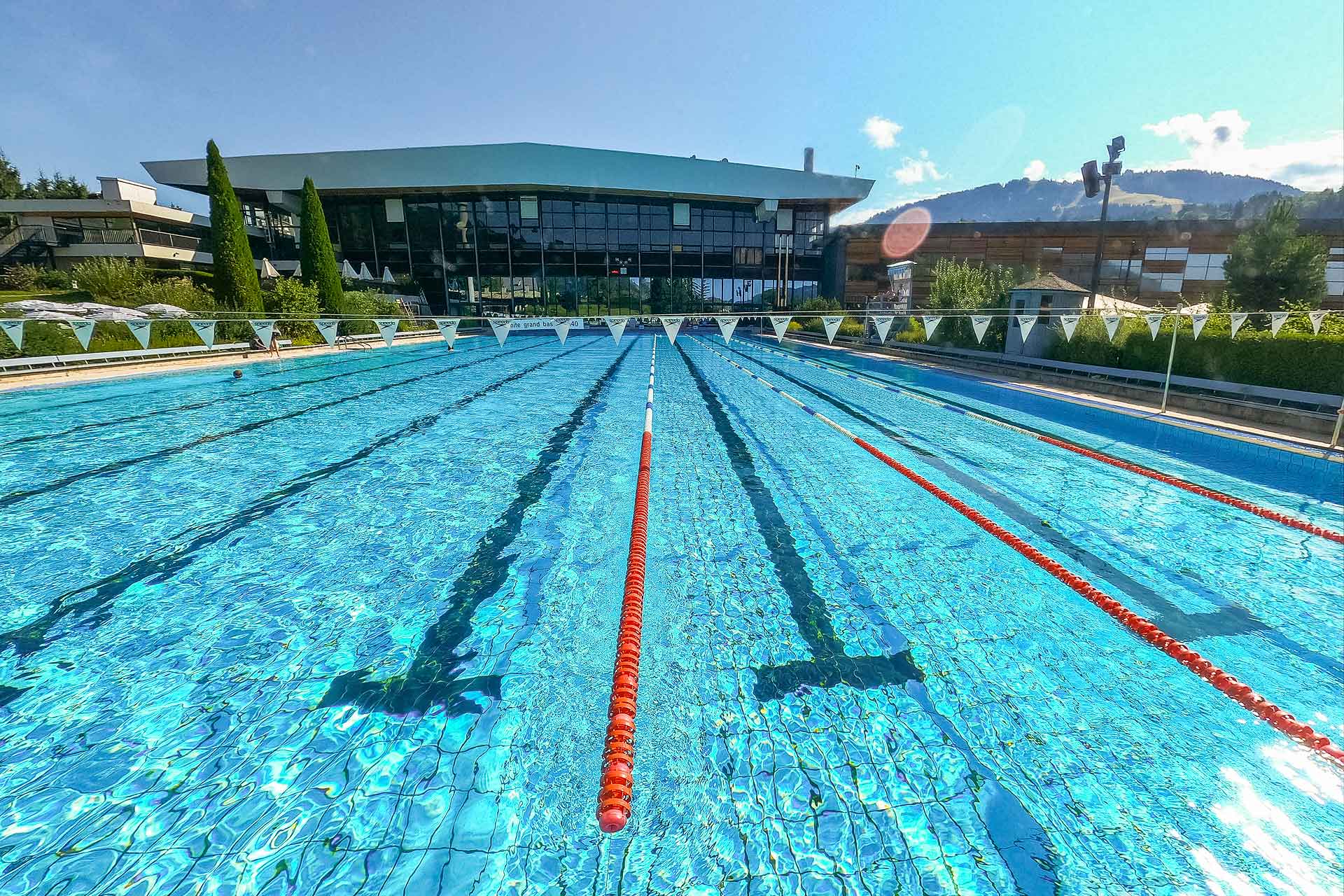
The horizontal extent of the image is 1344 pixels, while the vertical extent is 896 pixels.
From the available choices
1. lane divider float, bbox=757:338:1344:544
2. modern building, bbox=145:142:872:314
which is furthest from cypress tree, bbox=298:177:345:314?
lane divider float, bbox=757:338:1344:544

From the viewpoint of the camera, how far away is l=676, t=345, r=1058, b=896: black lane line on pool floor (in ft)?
7.04

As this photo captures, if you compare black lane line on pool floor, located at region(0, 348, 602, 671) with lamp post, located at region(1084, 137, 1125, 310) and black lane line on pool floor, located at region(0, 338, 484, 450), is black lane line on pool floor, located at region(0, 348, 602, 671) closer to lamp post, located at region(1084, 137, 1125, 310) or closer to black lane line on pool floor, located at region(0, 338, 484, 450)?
black lane line on pool floor, located at region(0, 338, 484, 450)

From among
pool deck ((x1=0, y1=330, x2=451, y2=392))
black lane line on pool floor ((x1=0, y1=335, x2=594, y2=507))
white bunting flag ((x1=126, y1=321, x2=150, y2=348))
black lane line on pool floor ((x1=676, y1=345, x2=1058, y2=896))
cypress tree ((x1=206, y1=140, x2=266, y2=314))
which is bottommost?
black lane line on pool floor ((x1=676, y1=345, x2=1058, y2=896))

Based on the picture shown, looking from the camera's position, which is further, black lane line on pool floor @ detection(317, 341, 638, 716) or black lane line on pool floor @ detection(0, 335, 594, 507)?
black lane line on pool floor @ detection(0, 335, 594, 507)

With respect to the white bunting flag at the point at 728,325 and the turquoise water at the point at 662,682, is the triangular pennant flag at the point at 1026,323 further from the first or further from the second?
the white bunting flag at the point at 728,325

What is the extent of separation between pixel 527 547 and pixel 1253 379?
1260 centimetres

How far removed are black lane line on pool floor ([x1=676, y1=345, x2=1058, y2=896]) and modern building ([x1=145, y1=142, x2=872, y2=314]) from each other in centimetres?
2949

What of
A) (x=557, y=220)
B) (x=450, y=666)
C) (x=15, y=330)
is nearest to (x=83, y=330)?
(x=15, y=330)

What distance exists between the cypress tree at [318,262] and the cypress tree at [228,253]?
6.66 ft

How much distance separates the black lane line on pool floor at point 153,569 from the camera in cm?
341

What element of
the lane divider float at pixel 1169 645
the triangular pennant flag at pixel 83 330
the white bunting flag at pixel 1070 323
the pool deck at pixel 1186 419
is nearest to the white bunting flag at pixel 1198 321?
the pool deck at pixel 1186 419

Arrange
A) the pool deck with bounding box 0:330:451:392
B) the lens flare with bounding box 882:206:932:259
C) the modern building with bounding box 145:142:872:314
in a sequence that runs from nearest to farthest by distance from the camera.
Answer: the pool deck with bounding box 0:330:451:392, the lens flare with bounding box 882:206:932:259, the modern building with bounding box 145:142:872:314

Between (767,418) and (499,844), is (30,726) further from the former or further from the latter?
(767,418)

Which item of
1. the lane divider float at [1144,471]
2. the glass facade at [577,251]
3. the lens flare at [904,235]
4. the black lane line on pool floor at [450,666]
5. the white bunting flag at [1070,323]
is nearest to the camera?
the black lane line on pool floor at [450,666]
